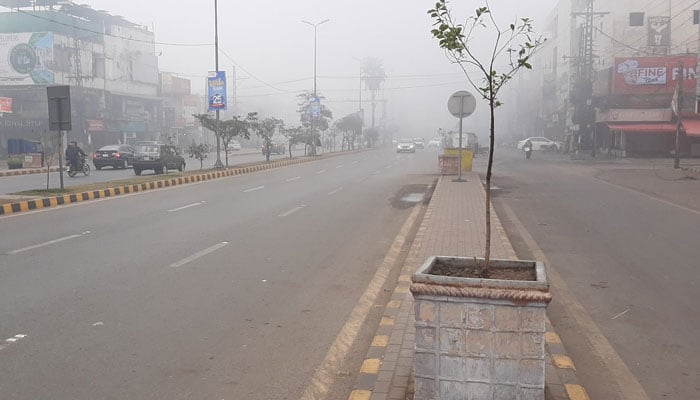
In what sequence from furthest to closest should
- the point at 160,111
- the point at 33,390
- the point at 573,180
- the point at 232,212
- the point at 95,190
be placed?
the point at 160,111 < the point at 573,180 < the point at 95,190 < the point at 232,212 < the point at 33,390

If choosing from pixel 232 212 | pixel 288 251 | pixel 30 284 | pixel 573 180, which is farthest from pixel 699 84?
pixel 30 284

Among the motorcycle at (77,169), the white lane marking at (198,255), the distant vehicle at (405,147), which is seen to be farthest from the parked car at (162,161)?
the distant vehicle at (405,147)

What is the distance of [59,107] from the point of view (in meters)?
16.7

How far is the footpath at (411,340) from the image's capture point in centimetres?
395

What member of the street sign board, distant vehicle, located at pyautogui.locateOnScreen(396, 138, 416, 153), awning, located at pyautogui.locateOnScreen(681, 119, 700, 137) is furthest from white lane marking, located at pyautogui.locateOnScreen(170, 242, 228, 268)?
distant vehicle, located at pyautogui.locateOnScreen(396, 138, 416, 153)

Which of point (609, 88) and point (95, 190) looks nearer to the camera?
point (95, 190)

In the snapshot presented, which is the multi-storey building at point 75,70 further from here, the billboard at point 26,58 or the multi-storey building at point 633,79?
the multi-storey building at point 633,79

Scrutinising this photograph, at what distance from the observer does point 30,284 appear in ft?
22.4

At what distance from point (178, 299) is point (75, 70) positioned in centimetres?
5564

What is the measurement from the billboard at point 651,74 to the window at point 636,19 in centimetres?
1248

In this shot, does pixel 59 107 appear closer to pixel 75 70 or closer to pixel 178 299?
pixel 178 299

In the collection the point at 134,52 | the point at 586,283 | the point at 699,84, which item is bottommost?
the point at 586,283

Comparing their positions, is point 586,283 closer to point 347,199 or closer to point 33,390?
point 33,390

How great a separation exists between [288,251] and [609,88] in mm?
41241
